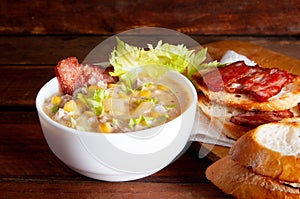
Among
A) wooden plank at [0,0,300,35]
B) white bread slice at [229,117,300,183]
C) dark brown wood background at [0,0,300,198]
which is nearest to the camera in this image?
white bread slice at [229,117,300,183]

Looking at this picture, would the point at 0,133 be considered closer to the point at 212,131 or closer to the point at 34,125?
the point at 34,125

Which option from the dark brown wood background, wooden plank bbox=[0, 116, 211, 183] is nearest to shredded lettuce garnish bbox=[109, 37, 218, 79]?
wooden plank bbox=[0, 116, 211, 183]

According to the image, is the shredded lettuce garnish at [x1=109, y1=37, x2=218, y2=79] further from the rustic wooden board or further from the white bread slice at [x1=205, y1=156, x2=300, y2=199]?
the white bread slice at [x1=205, y1=156, x2=300, y2=199]

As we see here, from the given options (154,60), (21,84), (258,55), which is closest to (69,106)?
(154,60)

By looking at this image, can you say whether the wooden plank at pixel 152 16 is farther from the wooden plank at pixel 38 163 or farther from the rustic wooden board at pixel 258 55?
the wooden plank at pixel 38 163

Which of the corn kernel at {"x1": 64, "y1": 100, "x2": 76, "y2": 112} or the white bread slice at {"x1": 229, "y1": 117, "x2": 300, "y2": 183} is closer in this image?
the white bread slice at {"x1": 229, "y1": 117, "x2": 300, "y2": 183}

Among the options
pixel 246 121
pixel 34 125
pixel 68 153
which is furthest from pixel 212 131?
pixel 34 125
